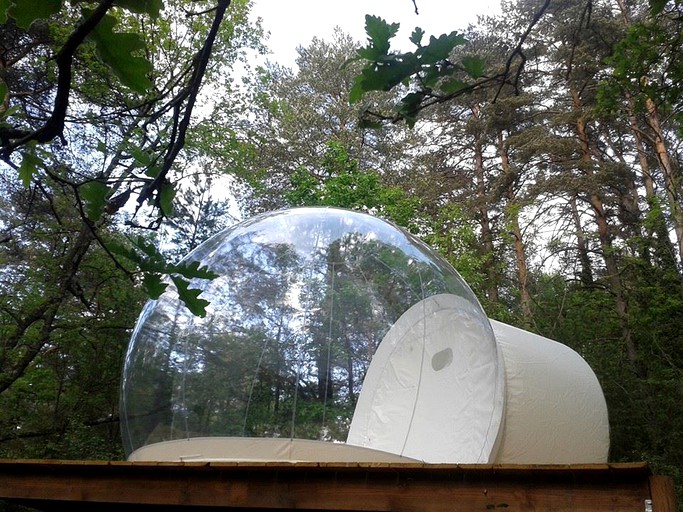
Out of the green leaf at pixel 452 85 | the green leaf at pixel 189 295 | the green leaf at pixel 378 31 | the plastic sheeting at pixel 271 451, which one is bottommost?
the plastic sheeting at pixel 271 451

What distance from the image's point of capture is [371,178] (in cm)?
1097

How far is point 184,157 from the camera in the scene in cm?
1097

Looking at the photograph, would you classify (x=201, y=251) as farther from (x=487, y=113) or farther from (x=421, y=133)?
(x=421, y=133)

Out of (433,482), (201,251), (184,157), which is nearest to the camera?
(433,482)

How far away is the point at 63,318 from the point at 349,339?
Answer: 18.4 ft

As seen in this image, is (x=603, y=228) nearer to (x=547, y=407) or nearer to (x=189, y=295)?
(x=547, y=407)

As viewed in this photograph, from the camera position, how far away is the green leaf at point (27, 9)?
68cm

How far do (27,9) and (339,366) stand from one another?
9.27 feet

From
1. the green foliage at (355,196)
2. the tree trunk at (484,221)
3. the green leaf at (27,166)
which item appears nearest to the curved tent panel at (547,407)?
the green leaf at (27,166)

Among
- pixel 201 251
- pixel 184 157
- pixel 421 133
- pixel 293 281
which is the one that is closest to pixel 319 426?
pixel 293 281

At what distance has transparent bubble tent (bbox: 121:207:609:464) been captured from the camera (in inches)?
127

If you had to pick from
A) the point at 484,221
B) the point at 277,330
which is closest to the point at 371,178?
the point at 484,221

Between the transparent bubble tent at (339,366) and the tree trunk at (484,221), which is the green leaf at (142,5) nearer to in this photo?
the transparent bubble tent at (339,366)

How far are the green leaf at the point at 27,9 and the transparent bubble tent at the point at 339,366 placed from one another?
87.4 inches
